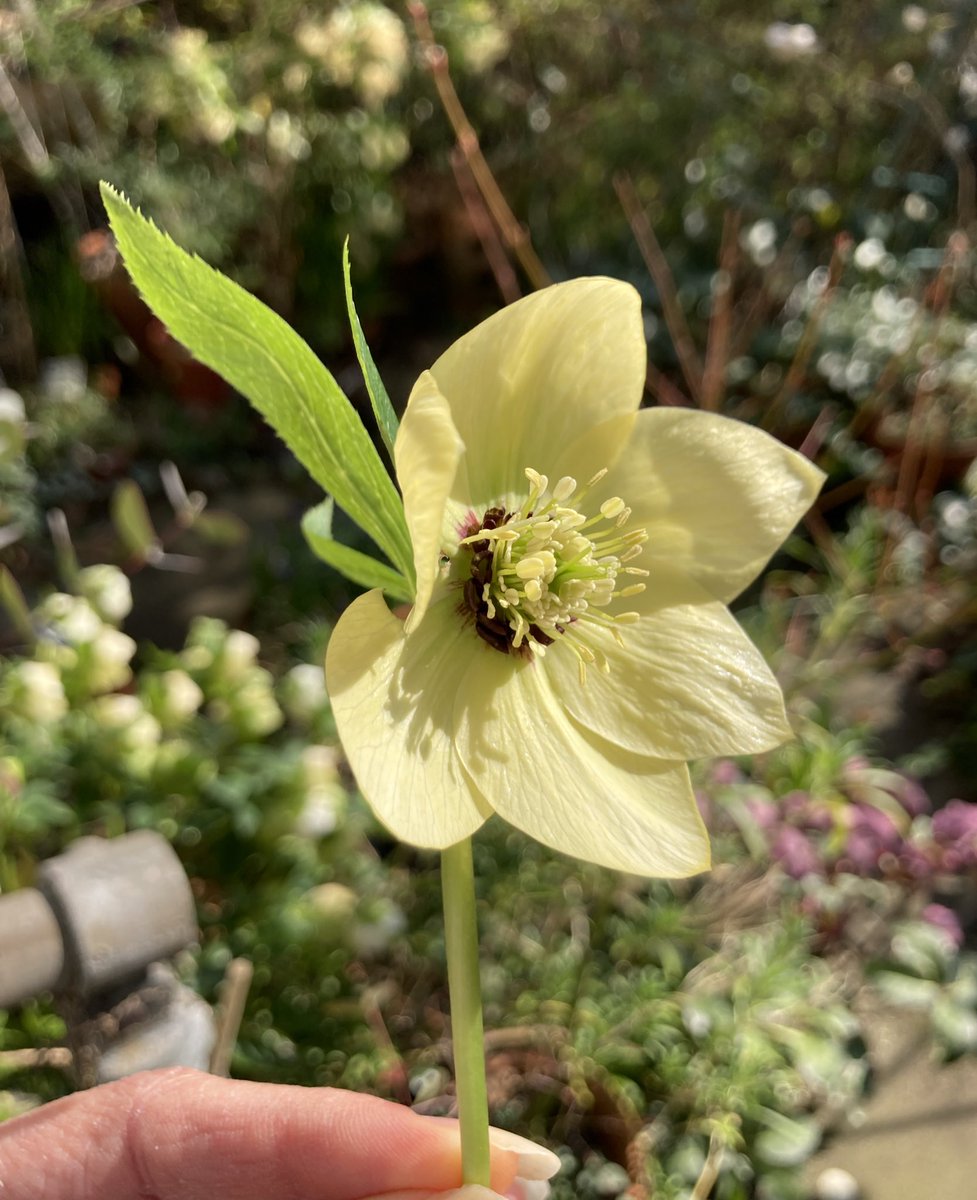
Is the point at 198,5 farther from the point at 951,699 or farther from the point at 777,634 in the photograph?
the point at 951,699

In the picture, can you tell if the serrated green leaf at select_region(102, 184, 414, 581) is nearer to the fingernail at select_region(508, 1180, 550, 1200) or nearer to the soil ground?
→ the fingernail at select_region(508, 1180, 550, 1200)

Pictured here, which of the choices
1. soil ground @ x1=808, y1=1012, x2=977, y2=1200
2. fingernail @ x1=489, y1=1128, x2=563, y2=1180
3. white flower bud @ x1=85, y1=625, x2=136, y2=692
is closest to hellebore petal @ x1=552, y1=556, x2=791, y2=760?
fingernail @ x1=489, y1=1128, x2=563, y2=1180

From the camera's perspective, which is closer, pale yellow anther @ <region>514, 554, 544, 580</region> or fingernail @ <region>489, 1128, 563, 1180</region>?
pale yellow anther @ <region>514, 554, 544, 580</region>

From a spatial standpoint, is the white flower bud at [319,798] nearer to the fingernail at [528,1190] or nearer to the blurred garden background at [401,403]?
the blurred garden background at [401,403]

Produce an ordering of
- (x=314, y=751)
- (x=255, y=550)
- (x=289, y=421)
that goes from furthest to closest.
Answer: (x=255, y=550) → (x=314, y=751) → (x=289, y=421)

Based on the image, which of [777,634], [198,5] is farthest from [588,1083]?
[198,5]
